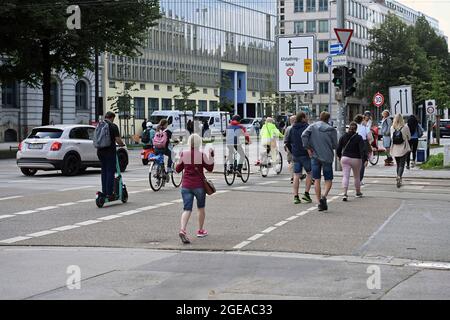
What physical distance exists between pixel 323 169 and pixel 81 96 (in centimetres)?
5212

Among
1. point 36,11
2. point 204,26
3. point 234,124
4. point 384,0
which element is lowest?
point 234,124

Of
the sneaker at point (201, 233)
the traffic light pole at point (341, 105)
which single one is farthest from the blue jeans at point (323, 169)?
the traffic light pole at point (341, 105)

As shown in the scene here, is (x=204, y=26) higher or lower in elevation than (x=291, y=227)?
higher

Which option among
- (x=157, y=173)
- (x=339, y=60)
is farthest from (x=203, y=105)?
(x=157, y=173)

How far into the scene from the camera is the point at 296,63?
25.1 metres

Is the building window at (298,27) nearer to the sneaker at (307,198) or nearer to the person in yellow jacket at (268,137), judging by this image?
the person in yellow jacket at (268,137)

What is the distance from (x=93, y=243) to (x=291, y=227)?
3289 millimetres

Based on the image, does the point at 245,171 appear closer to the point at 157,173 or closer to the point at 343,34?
the point at 157,173

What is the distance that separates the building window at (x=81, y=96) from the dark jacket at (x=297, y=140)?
49245 millimetres

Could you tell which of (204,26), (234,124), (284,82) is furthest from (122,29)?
(204,26)

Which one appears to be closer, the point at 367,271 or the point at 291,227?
the point at 367,271
